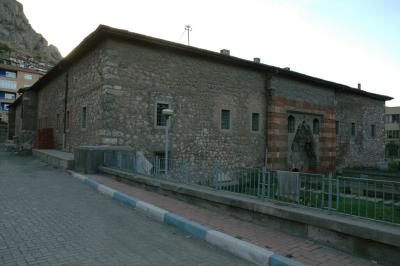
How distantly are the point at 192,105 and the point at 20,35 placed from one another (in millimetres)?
100348

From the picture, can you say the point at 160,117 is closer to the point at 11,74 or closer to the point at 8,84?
the point at 8,84

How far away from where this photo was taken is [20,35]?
304ft

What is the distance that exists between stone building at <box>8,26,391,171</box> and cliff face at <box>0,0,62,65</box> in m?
82.6

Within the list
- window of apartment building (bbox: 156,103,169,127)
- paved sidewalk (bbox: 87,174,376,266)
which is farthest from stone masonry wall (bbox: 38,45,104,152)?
paved sidewalk (bbox: 87,174,376,266)

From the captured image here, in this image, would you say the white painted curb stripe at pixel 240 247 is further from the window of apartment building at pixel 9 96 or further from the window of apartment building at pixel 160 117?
the window of apartment building at pixel 9 96

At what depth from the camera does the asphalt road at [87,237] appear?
12.4 feet

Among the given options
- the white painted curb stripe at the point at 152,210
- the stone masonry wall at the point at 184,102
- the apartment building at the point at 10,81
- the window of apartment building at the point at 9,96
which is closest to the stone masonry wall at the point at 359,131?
the stone masonry wall at the point at 184,102

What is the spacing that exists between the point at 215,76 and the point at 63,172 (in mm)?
8150

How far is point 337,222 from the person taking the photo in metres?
4.02

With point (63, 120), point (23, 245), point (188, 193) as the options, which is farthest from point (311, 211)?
point (63, 120)

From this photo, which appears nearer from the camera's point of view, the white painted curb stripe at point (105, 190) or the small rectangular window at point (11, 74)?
the white painted curb stripe at point (105, 190)

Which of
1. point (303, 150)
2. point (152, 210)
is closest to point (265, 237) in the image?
point (152, 210)

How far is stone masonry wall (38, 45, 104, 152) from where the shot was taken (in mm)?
12633

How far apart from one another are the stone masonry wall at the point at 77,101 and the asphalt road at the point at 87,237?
5705 millimetres
